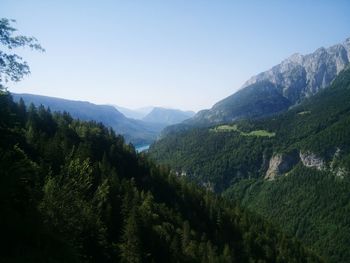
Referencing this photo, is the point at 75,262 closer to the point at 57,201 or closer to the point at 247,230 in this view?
the point at 57,201

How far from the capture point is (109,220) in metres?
79.1

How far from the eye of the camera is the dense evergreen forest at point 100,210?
79.9ft

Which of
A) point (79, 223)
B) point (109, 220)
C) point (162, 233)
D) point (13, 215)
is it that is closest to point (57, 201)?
point (79, 223)

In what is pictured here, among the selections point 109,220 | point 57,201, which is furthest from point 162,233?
point 57,201

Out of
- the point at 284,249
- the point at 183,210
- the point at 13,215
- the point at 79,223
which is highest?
the point at 13,215

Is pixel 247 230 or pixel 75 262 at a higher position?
pixel 75 262

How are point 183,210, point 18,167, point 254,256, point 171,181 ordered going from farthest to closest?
1. point 171,181
2. point 183,210
3. point 254,256
4. point 18,167

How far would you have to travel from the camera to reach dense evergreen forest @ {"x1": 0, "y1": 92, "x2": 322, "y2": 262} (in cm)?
2436

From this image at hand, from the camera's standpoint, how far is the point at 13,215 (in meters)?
25.0

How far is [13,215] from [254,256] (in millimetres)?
103069

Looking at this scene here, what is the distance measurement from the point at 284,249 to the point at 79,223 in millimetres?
97926

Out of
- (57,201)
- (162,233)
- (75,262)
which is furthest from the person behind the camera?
(162,233)

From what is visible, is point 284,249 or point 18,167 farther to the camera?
point 284,249

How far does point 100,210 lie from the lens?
7119 centimetres
